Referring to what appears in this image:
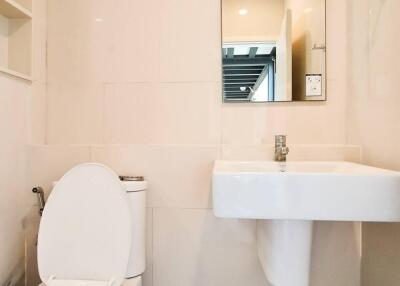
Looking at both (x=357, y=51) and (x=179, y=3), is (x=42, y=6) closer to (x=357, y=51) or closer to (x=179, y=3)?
(x=179, y=3)

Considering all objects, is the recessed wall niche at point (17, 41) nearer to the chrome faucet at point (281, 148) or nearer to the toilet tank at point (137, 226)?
the toilet tank at point (137, 226)

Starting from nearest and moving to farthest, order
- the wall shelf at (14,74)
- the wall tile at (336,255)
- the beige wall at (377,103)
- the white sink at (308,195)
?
the white sink at (308,195) → the beige wall at (377,103) → the wall shelf at (14,74) → the wall tile at (336,255)

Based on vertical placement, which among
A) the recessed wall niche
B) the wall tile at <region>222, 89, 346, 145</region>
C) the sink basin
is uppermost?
the recessed wall niche

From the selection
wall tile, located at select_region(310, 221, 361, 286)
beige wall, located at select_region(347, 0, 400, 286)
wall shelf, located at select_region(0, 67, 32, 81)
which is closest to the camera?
beige wall, located at select_region(347, 0, 400, 286)

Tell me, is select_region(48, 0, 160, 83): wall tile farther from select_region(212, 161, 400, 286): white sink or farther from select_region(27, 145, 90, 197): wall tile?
select_region(212, 161, 400, 286): white sink

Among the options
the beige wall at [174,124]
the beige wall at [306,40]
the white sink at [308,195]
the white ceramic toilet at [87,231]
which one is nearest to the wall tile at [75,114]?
the beige wall at [174,124]

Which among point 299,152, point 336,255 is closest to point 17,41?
point 299,152

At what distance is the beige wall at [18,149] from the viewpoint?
1168 mm

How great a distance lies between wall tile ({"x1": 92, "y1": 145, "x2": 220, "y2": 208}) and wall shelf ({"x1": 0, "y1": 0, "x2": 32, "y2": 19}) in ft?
2.26

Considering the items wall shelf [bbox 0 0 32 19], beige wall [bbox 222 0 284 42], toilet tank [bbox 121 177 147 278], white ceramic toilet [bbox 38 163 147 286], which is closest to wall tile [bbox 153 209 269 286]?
toilet tank [bbox 121 177 147 278]

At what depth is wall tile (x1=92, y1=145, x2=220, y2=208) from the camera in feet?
4.23

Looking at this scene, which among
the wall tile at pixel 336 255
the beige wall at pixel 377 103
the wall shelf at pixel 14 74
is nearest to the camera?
the beige wall at pixel 377 103

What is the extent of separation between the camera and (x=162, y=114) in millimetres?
1324

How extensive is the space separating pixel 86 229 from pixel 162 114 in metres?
0.58
